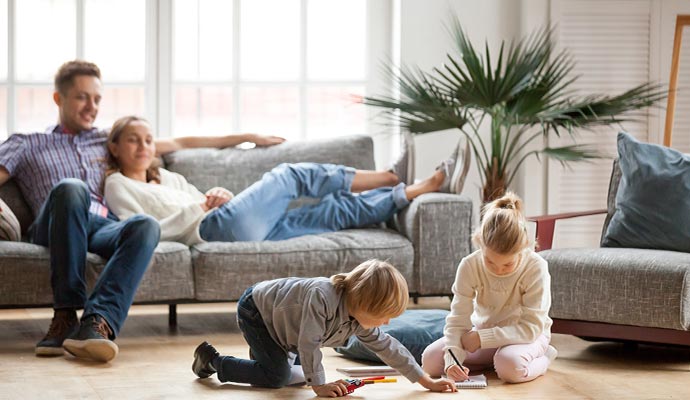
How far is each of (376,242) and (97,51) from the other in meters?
1.92

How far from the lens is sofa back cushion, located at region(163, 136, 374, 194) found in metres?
4.73

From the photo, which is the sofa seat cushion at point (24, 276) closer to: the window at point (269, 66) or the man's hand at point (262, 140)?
the man's hand at point (262, 140)

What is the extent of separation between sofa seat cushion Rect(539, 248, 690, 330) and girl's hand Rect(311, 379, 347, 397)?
1064 millimetres

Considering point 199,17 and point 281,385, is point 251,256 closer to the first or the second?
point 281,385

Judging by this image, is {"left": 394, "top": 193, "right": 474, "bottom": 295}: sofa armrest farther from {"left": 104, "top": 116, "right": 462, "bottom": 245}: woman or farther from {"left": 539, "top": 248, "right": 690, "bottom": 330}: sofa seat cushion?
{"left": 539, "top": 248, "right": 690, "bottom": 330}: sofa seat cushion

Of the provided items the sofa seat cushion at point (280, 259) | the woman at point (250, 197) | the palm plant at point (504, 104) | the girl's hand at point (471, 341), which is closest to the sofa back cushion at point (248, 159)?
the woman at point (250, 197)

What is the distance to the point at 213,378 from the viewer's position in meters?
3.38

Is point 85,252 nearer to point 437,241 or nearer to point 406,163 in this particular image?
point 437,241

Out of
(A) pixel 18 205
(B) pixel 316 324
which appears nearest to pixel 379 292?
(B) pixel 316 324

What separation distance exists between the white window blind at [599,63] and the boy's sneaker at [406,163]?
103 cm

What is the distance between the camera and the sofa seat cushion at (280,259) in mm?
4125

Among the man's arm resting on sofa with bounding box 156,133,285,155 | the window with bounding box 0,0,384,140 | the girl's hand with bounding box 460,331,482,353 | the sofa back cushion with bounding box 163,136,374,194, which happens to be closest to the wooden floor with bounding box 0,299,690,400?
the girl's hand with bounding box 460,331,482,353

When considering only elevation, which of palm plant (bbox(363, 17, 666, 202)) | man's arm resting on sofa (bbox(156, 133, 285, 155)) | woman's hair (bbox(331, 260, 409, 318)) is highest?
palm plant (bbox(363, 17, 666, 202))

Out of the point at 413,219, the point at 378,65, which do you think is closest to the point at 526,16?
the point at 378,65
